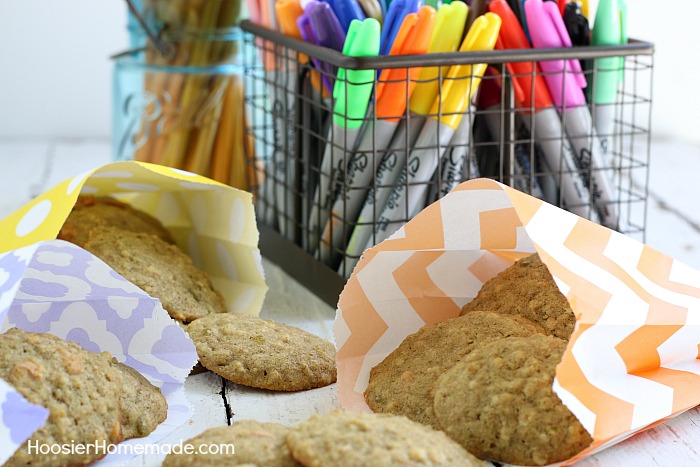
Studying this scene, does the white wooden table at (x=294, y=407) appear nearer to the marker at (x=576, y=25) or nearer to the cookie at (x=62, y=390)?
the cookie at (x=62, y=390)

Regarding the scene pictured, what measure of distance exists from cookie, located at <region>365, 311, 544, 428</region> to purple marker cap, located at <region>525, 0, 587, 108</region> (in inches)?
10.1

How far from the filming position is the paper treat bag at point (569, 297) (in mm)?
539

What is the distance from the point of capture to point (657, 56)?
5.19 ft

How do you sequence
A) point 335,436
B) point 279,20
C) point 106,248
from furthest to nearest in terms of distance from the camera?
point 279,20, point 106,248, point 335,436

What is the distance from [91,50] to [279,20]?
0.78 meters

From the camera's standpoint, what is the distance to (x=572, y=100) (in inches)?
32.3

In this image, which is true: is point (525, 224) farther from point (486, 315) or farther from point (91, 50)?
point (91, 50)

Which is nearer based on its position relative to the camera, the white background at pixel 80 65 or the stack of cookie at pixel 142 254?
the stack of cookie at pixel 142 254

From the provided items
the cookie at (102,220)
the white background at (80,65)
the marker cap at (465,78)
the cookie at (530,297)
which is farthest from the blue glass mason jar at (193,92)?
the white background at (80,65)

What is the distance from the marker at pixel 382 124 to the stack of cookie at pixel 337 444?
0.28m

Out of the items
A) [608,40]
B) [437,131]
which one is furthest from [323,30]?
[608,40]

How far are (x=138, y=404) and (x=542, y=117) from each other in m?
0.42

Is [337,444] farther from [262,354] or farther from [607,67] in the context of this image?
[607,67]

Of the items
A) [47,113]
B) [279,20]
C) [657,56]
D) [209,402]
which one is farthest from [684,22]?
[209,402]
